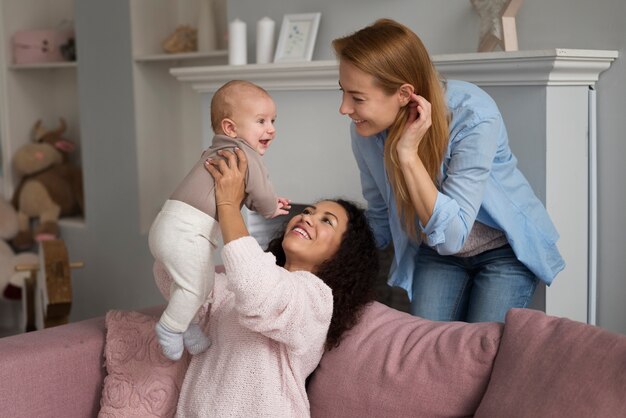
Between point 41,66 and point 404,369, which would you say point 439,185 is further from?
point 41,66

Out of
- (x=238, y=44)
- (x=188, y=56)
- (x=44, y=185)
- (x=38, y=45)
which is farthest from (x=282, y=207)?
(x=38, y=45)

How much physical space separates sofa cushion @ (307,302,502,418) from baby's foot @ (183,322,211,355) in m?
0.25

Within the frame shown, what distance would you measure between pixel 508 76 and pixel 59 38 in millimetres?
3012

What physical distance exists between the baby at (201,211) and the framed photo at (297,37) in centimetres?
127

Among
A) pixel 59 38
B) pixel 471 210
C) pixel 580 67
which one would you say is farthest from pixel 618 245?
pixel 59 38

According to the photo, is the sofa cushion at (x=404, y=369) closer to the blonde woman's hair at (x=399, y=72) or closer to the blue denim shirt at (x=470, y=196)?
the blue denim shirt at (x=470, y=196)

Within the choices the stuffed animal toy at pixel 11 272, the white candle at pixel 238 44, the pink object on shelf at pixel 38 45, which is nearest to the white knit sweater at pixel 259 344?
the white candle at pixel 238 44

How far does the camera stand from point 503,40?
2625 millimetres

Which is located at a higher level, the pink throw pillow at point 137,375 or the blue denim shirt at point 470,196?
the blue denim shirt at point 470,196

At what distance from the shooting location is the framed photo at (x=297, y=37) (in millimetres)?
3158

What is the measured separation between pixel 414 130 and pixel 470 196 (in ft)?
0.67

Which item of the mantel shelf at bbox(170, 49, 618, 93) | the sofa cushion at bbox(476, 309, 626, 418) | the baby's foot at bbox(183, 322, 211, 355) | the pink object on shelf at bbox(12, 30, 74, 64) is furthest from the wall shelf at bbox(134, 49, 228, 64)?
the sofa cushion at bbox(476, 309, 626, 418)

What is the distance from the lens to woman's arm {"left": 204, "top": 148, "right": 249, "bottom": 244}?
1.83 meters

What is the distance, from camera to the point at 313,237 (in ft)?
6.89
